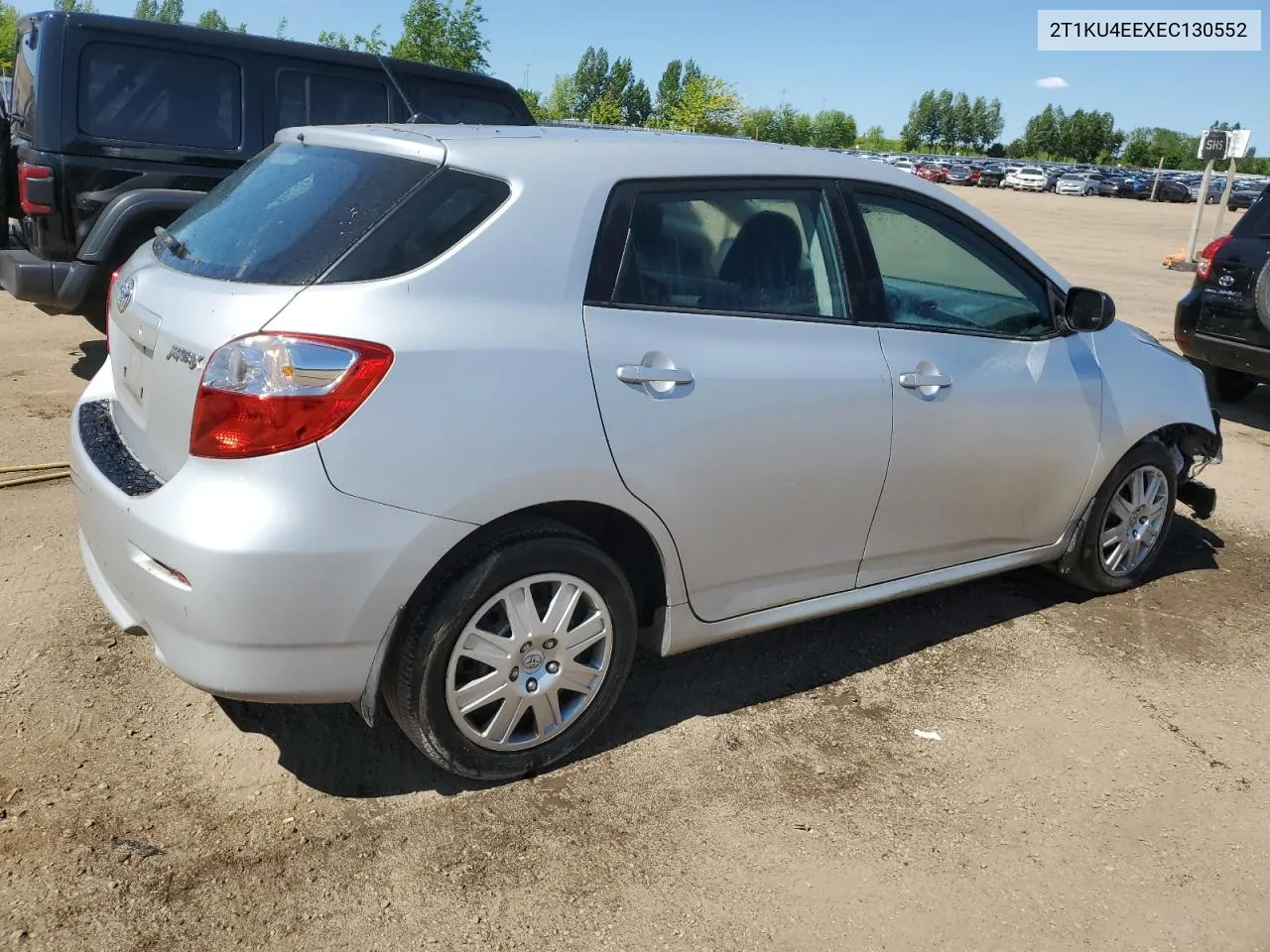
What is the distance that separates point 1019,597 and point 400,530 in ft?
9.87

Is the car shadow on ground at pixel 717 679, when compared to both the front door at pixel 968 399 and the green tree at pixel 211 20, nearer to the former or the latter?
the front door at pixel 968 399

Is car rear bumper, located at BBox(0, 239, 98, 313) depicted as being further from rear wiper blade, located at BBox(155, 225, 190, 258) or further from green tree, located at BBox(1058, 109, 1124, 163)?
green tree, located at BBox(1058, 109, 1124, 163)

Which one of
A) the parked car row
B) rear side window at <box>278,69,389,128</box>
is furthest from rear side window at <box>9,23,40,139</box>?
the parked car row

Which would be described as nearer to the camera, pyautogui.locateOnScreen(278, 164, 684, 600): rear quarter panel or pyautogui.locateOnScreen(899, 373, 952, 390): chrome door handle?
pyautogui.locateOnScreen(278, 164, 684, 600): rear quarter panel

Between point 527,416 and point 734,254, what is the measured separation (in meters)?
0.95

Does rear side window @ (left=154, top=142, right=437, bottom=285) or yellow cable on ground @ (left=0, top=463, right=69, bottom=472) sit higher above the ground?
rear side window @ (left=154, top=142, right=437, bottom=285)

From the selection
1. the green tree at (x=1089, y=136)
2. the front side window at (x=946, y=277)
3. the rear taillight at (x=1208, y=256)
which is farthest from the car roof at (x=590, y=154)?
the green tree at (x=1089, y=136)

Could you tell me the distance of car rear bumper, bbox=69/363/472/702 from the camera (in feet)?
8.06

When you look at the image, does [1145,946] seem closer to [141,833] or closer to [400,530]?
[400,530]

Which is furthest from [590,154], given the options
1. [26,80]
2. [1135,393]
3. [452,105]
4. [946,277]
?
[452,105]

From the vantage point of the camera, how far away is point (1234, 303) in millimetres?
7535

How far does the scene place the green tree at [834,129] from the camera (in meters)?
122

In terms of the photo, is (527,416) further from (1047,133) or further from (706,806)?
(1047,133)

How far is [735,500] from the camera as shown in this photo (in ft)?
10.3
